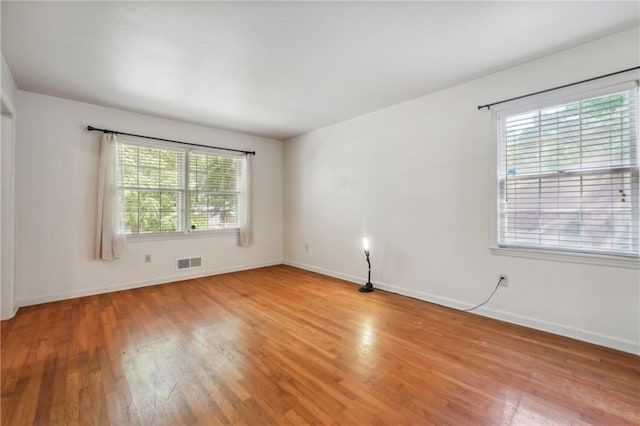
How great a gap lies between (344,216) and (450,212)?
1760 mm

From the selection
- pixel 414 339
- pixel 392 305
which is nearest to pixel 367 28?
pixel 414 339

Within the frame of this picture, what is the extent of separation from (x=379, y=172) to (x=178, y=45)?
2.82 m

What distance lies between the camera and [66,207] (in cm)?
366

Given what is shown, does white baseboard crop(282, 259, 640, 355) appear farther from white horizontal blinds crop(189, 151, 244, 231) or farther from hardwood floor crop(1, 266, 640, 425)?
white horizontal blinds crop(189, 151, 244, 231)

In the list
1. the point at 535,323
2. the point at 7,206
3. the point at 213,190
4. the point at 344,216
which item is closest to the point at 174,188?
the point at 213,190

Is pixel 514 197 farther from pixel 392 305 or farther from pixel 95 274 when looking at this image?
pixel 95 274

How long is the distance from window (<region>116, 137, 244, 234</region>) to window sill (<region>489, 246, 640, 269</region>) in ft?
14.1

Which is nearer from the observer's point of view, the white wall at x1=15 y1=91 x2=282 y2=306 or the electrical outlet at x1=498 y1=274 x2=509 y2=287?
the electrical outlet at x1=498 y1=274 x2=509 y2=287

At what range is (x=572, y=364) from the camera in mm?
2111

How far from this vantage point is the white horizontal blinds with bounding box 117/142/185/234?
4090mm

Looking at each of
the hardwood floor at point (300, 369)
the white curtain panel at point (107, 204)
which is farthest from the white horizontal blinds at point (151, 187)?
the hardwood floor at point (300, 369)

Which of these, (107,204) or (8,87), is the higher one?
(8,87)

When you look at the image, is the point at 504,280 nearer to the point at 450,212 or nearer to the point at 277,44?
the point at 450,212

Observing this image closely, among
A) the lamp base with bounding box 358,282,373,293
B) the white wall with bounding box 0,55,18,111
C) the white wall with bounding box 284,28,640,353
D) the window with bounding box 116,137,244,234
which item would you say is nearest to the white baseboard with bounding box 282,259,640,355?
the white wall with bounding box 284,28,640,353
